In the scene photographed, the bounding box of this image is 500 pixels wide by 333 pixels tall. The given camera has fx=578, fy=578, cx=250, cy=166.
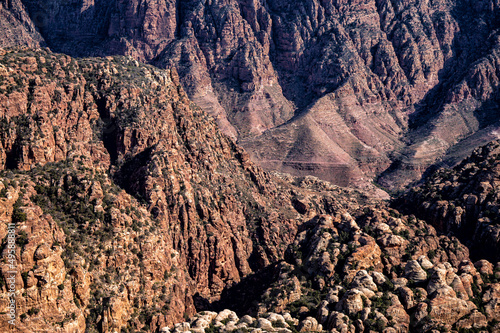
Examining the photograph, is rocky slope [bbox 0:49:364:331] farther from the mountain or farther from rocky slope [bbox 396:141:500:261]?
rocky slope [bbox 396:141:500:261]

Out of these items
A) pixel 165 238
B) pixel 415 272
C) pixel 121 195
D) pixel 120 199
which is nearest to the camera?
pixel 415 272

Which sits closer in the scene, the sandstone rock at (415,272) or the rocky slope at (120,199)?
the rocky slope at (120,199)

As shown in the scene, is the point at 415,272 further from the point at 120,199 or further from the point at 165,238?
the point at 120,199

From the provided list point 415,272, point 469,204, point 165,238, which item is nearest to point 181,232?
point 165,238

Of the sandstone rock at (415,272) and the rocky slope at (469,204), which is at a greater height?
the rocky slope at (469,204)

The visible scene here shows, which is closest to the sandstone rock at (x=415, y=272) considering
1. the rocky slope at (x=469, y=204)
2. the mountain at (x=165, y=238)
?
the mountain at (x=165, y=238)

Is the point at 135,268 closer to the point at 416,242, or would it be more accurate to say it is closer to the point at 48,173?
the point at 48,173

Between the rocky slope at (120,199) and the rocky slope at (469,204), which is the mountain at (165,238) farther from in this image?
the rocky slope at (469,204)

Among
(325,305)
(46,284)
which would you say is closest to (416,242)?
(325,305)

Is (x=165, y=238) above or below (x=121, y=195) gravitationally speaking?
below
